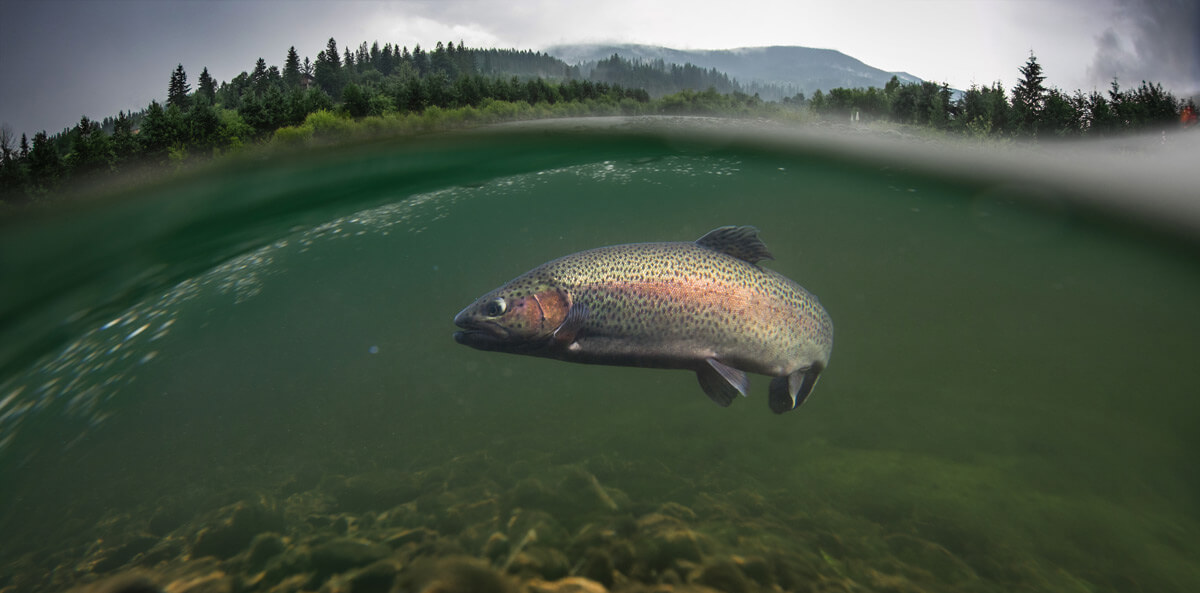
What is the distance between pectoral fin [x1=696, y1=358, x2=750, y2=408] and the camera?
305 centimetres

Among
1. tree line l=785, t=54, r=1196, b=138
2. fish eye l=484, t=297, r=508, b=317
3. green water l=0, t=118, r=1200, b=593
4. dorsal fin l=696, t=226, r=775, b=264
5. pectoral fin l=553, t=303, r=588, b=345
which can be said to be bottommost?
green water l=0, t=118, r=1200, b=593

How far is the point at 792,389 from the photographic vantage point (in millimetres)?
3461

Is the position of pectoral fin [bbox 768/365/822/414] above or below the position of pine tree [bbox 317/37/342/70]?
below

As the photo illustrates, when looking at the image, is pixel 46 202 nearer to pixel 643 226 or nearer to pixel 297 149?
pixel 297 149

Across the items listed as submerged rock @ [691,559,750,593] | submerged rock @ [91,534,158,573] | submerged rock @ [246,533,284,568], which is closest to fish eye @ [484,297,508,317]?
submerged rock @ [691,559,750,593]

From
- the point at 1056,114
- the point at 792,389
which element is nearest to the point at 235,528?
the point at 792,389

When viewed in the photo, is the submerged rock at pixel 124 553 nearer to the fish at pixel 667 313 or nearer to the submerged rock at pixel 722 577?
the fish at pixel 667 313

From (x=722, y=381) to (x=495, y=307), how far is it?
155 centimetres

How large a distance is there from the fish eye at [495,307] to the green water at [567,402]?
5.59 feet

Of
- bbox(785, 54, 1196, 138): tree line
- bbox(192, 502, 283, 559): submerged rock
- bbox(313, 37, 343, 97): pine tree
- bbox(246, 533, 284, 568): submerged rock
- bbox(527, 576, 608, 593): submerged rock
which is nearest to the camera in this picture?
bbox(527, 576, 608, 593): submerged rock

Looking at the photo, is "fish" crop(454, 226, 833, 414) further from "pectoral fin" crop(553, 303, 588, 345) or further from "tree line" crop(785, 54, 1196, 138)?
"tree line" crop(785, 54, 1196, 138)

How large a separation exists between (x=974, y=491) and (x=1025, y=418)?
11.2ft

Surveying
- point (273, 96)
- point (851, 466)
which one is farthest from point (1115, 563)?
point (273, 96)

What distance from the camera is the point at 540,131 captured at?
1652 cm
